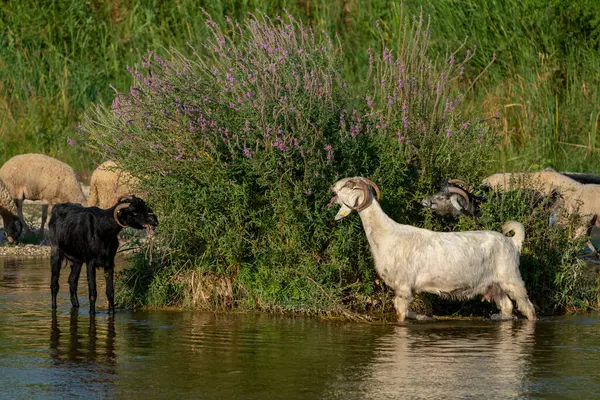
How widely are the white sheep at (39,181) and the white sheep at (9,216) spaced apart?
3.59ft

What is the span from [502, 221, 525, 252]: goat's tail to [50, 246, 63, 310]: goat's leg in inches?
181

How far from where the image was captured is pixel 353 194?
441 inches

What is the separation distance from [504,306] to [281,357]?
118 inches

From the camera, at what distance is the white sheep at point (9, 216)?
19.1 metres

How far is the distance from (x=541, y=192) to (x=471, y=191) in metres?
0.96

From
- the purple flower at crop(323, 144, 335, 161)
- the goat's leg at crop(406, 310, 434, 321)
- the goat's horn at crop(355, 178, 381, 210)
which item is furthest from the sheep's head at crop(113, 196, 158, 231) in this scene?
the goat's leg at crop(406, 310, 434, 321)

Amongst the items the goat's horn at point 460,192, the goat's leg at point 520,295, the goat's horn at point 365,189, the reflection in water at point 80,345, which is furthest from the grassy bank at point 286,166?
the reflection in water at point 80,345

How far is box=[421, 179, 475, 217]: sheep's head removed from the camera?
1188 cm

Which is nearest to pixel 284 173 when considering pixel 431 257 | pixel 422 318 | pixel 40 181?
pixel 431 257

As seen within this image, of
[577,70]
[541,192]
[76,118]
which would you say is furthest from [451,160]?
[76,118]

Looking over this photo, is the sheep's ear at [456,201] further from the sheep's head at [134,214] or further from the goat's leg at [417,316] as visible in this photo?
the sheep's head at [134,214]

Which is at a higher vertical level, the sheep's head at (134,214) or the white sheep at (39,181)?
the white sheep at (39,181)

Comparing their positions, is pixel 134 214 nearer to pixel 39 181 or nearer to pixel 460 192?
pixel 460 192

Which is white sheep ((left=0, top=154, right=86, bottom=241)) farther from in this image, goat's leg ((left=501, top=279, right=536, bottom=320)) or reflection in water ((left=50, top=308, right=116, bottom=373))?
goat's leg ((left=501, top=279, right=536, bottom=320))
